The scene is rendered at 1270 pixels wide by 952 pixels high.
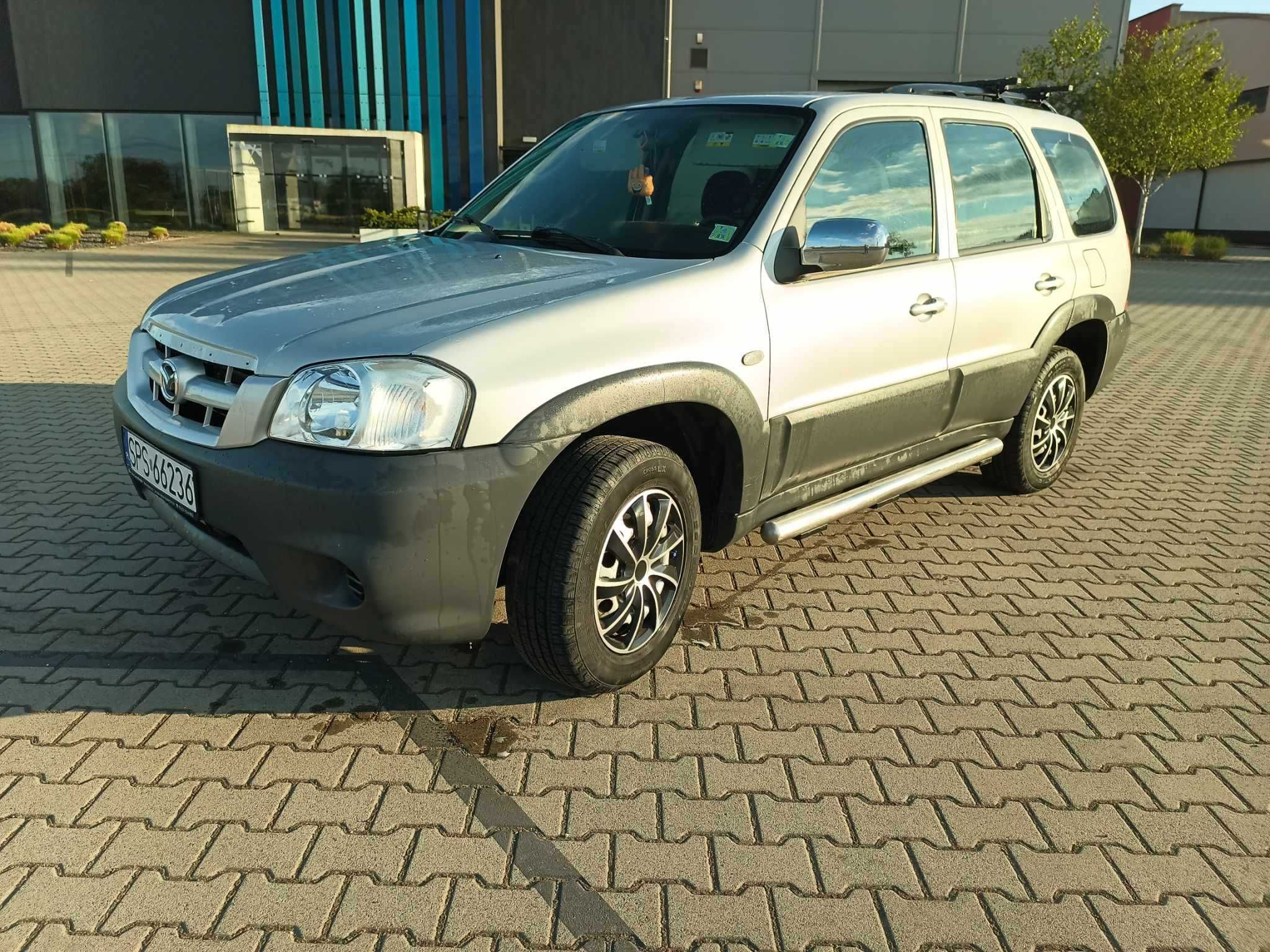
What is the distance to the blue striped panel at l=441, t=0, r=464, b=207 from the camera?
1208 inches

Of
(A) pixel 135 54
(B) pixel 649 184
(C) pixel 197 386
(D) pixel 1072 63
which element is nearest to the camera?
(C) pixel 197 386

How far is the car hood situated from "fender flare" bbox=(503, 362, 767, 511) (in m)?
0.30

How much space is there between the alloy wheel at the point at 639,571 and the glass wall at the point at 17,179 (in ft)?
114

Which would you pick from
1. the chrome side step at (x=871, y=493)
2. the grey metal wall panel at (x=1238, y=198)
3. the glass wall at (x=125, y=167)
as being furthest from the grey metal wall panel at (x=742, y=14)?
the chrome side step at (x=871, y=493)

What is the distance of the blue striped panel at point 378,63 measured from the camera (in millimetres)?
30594

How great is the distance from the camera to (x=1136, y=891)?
7.70ft

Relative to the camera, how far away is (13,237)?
22172 mm

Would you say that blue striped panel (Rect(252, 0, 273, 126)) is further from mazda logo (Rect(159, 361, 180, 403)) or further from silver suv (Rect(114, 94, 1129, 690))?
mazda logo (Rect(159, 361, 180, 403))

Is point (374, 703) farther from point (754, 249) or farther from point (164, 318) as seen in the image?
point (754, 249)

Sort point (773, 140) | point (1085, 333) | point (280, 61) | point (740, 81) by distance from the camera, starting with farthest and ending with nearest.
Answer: point (740, 81) < point (280, 61) < point (1085, 333) < point (773, 140)

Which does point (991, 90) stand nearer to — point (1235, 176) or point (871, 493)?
point (871, 493)

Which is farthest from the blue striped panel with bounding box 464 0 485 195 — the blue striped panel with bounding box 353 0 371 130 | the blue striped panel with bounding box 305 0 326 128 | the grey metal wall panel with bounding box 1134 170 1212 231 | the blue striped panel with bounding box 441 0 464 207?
the grey metal wall panel with bounding box 1134 170 1212 231

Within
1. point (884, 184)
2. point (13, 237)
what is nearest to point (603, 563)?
point (884, 184)

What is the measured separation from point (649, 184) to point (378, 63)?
101 feet
